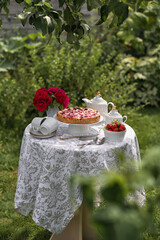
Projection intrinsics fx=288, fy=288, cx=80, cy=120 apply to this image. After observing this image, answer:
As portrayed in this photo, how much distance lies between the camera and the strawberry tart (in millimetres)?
2250

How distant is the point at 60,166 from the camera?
2.04 meters

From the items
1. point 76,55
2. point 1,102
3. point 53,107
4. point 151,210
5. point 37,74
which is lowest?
point 1,102

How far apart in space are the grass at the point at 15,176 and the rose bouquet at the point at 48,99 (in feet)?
3.63

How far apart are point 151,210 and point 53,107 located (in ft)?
7.27

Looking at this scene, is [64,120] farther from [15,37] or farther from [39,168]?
[15,37]

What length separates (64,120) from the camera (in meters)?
2.31

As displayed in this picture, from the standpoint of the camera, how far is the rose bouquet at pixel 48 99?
8.07ft

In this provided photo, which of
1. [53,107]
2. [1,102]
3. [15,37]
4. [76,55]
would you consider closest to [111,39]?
[76,55]

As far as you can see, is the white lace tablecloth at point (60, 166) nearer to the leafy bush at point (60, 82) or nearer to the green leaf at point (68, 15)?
the green leaf at point (68, 15)

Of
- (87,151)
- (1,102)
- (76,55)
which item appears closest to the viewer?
(87,151)

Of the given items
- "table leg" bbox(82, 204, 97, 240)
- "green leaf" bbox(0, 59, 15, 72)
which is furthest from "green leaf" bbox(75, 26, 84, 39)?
"green leaf" bbox(0, 59, 15, 72)

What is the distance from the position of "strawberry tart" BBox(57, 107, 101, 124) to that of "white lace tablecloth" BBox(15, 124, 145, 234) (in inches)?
6.7

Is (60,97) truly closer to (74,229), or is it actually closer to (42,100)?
(42,100)

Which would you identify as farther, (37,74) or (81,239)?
(37,74)
